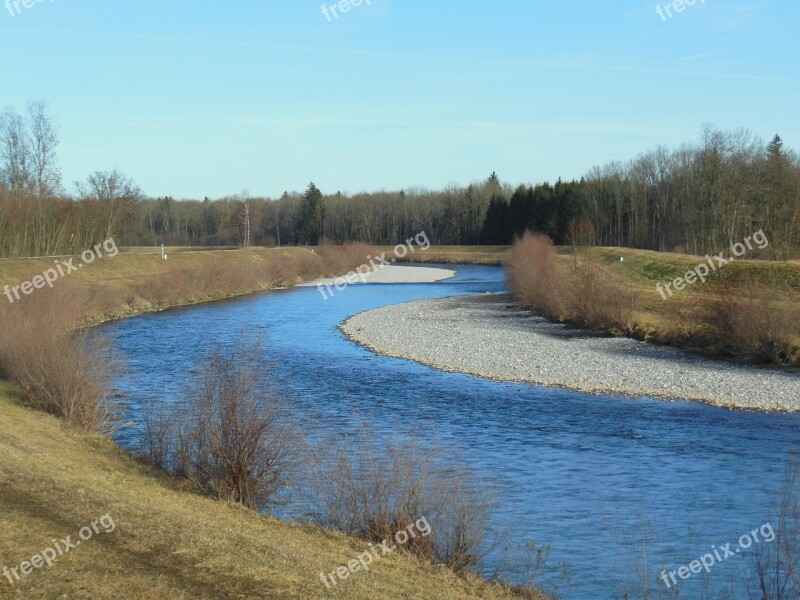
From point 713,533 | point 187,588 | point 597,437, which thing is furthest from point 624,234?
point 187,588

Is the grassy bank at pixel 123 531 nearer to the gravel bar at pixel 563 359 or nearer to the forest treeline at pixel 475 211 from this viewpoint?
the gravel bar at pixel 563 359

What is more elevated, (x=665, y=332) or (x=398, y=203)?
(x=398, y=203)

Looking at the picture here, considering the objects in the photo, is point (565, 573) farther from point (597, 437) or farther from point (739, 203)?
point (739, 203)

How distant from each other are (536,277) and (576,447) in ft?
112

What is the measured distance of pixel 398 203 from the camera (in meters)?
151

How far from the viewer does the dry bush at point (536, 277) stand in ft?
163

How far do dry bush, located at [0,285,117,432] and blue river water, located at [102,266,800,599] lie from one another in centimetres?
104

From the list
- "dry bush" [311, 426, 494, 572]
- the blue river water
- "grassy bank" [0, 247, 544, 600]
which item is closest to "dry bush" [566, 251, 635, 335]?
the blue river water

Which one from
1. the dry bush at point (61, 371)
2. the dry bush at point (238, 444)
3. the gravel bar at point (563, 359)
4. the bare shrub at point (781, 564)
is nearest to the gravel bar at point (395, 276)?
the gravel bar at point (563, 359)

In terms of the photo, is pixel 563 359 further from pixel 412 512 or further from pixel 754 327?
pixel 412 512

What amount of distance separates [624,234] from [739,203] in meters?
42.6

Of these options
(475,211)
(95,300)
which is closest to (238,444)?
(95,300)

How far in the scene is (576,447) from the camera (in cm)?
2092

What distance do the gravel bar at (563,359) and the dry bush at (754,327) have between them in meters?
1.11
